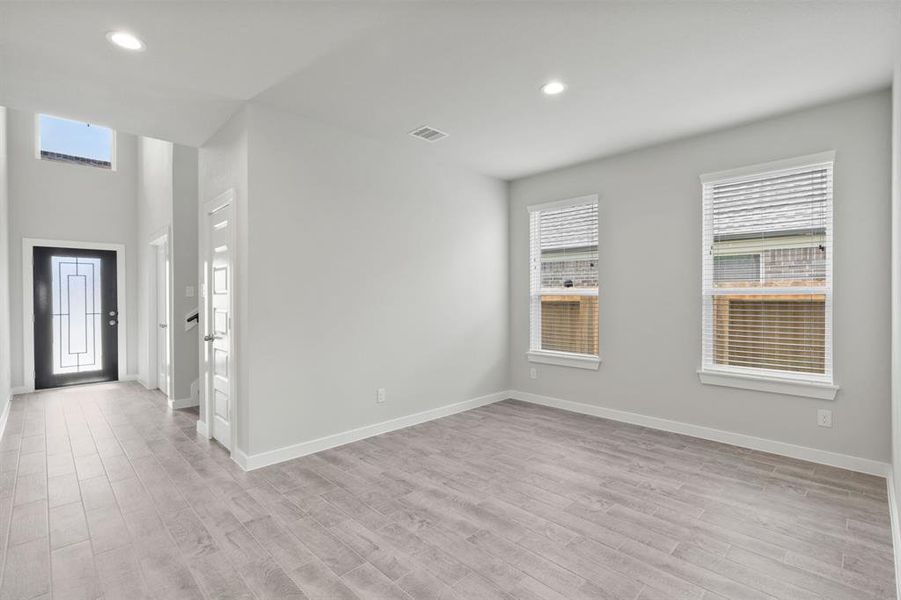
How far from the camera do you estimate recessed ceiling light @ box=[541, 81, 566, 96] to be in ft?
9.78

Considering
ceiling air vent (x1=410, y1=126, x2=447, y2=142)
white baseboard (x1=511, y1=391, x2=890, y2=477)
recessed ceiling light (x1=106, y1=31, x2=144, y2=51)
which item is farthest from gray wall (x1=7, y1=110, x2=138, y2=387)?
white baseboard (x1=511, y1=391, x2=890, y2=477)

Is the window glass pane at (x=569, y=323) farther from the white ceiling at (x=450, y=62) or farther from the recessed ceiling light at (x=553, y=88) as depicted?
the recessed ceiling light at (x=553, y=88)

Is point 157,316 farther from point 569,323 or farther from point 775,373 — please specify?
point 775,373

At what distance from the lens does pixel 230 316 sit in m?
3.53

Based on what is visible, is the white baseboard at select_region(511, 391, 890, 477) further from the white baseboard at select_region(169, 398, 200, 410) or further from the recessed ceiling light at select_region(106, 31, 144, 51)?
the recessed ceiling light at select_region(106, 31, 144, 51)

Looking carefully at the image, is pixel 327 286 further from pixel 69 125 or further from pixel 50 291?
pixel 69 125

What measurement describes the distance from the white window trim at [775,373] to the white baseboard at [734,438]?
1.40 feet

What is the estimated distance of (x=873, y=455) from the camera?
3.13 metres

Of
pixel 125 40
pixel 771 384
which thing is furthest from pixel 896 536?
pixel 125 40

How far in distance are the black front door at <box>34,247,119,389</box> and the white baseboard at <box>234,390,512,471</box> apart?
3929 mm

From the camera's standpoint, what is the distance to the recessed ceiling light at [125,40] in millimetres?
2412

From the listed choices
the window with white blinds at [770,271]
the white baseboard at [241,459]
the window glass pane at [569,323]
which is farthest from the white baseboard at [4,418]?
the window with white blinds at [770,271]

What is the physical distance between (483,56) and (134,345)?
710 centimetres

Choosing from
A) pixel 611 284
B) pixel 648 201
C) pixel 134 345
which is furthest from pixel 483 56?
pixel 134 345
